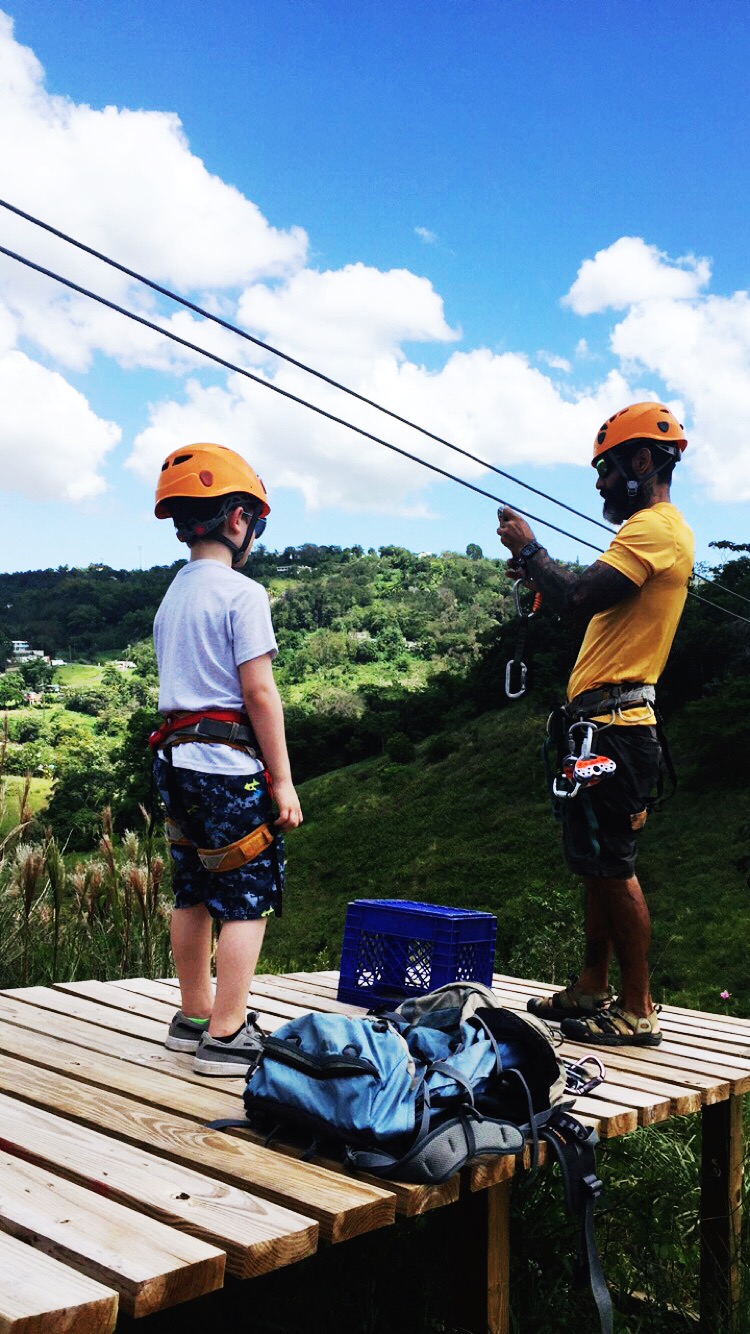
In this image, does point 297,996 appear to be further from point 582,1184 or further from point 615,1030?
point 582,1184

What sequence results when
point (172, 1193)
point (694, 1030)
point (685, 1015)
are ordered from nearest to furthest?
point (172, 1193)
point (694, 1030)
point (685, 1015)

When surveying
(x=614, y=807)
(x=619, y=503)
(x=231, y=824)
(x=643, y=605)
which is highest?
(x=619, y=503)

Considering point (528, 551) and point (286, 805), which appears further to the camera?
point (528, 551)

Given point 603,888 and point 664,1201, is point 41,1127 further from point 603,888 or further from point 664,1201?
point 664,1201

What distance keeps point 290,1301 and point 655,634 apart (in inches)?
83.6

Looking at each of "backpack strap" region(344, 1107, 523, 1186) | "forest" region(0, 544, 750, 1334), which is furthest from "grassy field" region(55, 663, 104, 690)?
"backpack strap" region(344, 1107, 523, 1186)

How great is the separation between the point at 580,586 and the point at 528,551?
0.73 feet

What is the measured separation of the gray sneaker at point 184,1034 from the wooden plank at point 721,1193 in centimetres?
155

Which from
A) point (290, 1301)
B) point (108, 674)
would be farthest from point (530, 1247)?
point (108, 674)

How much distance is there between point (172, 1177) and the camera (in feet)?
6.97

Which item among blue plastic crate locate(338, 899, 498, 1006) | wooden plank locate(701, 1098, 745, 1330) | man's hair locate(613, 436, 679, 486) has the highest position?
man's hair locate(613, 436, 679, 486)

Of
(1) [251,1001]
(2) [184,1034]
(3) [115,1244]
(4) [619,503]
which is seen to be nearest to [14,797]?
(1) [251,1001]

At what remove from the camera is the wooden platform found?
1723 mm

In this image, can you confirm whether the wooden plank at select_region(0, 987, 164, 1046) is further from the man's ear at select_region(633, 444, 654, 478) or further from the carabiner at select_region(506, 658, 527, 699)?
the man's ear at select_region(633, 444, 654, 478)
